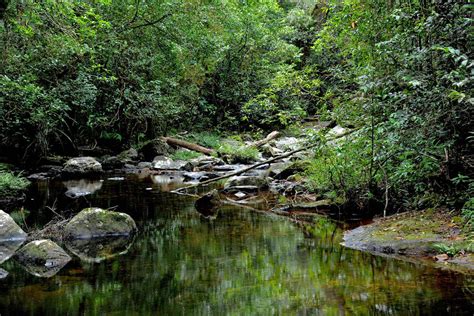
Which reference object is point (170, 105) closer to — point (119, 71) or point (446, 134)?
point (119, 71)

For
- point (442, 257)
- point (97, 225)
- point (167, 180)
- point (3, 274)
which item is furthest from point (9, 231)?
point (167, 180)

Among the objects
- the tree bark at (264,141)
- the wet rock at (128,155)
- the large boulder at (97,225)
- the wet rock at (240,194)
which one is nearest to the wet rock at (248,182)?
the wet rock at (240,194)

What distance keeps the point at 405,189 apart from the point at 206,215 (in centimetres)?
368

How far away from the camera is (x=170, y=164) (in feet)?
58.9

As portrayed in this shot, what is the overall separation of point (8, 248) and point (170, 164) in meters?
11.7

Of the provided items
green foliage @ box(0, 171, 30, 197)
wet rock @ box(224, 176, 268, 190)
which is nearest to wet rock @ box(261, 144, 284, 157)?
wet rock @ box(224, 176, 268, 190)

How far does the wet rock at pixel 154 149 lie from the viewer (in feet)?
64.7

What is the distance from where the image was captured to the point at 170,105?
1973 cm

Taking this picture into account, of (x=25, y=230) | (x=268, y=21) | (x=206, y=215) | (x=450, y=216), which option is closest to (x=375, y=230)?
(x=450, y=216)

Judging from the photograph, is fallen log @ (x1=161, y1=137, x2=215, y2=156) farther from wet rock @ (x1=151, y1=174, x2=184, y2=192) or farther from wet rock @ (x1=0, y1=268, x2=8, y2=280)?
wet rock @ (x1=0, y1=268, x2=8, y2=280)

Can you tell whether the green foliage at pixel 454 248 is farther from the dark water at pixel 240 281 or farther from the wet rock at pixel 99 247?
the wet rock at pixel 99 247

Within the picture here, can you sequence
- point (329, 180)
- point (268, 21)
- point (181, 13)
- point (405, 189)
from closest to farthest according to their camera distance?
point (405, 189) < point (329, 180) < point (181, 13) < point (268, 21)

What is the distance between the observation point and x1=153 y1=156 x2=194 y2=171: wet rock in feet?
57.3

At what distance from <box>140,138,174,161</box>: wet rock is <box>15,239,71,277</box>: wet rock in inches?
547
